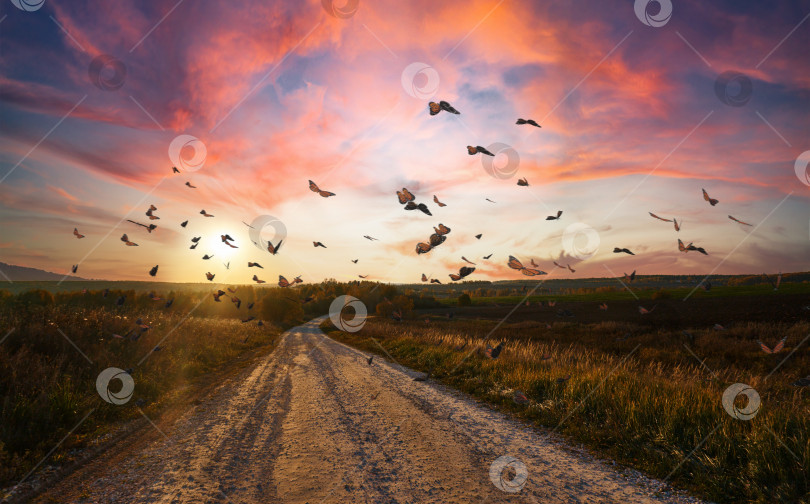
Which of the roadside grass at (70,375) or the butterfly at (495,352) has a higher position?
the butterfly at (495,352)

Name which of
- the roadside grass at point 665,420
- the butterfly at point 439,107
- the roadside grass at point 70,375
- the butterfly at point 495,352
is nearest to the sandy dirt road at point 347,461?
the roadside grass at point 665,420

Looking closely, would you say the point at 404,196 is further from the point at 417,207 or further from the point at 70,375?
the point at 70,375

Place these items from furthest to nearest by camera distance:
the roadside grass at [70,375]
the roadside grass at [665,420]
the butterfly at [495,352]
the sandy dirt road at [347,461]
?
1. the butterfly at [495,352]
2. the roadside grass at [70,375]
3. the roadside grass at [665,420]
4. the sandy dirt road at [347,461]

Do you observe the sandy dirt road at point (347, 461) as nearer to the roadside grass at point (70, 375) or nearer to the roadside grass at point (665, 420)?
the roadside grass at point (665, 420)

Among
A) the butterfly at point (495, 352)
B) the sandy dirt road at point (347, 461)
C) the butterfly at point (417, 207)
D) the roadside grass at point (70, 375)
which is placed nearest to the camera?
the sandy dirt road at point (347, 461)

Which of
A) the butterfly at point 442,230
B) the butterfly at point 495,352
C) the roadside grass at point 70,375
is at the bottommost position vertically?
the roadside grass at point 70,375

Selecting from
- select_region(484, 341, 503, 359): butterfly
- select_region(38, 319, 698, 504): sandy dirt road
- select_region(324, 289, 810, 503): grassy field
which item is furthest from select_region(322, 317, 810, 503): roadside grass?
select_region(38, 319, 698, 504): sandy dirt road

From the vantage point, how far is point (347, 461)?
6262mm

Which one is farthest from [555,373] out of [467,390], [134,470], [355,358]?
[355,358]

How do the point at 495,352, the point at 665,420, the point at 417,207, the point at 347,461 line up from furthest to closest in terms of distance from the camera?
the point at 495,352 < the point at 417,207 < the point at 665,420 < the point at 347,461

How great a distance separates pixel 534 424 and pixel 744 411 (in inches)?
164

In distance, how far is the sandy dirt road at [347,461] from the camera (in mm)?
5164

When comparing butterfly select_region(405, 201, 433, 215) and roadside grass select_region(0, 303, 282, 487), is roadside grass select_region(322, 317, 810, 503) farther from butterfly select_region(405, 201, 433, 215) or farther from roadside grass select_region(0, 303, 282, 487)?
roadside grass select_region(0, 303, 282, 487)

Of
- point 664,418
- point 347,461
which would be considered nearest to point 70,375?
point 347,461
